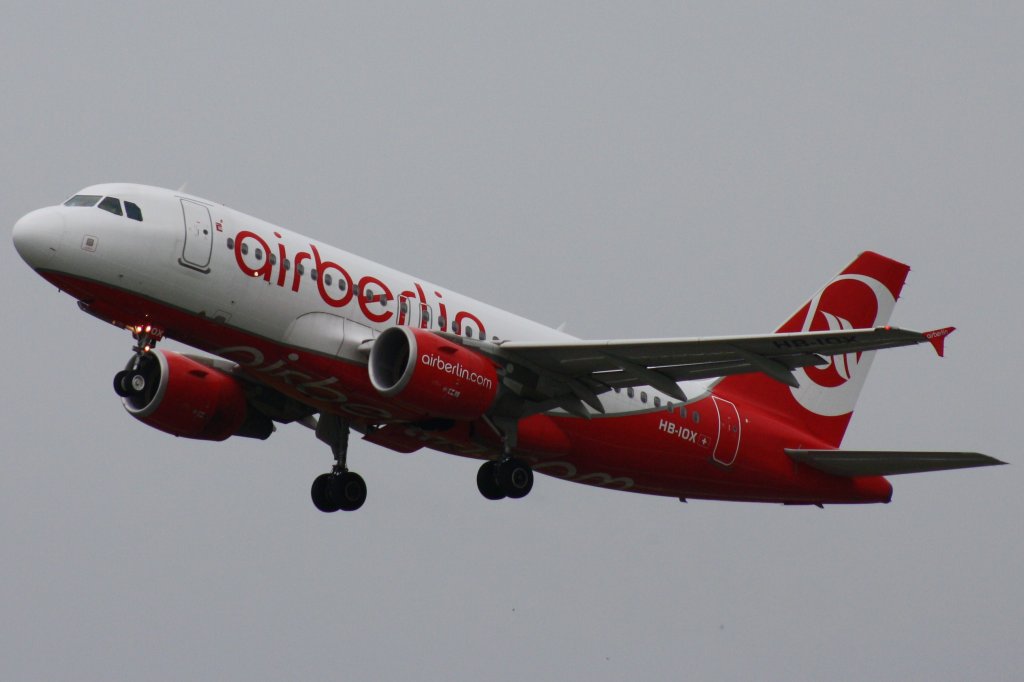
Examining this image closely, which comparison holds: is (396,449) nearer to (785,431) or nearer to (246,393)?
(246,393)

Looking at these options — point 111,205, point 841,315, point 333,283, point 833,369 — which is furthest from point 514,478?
point 841,315

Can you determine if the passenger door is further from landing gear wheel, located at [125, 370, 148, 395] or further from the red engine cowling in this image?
the red engine cowling

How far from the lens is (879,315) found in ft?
132

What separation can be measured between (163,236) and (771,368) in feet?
Answer: 38.7

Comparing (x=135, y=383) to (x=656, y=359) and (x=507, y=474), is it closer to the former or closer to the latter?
(x=507, y=474)

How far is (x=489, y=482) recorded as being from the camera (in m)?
32.4

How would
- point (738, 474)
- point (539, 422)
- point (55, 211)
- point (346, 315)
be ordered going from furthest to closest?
1. point (738, 474)
2. point (539, 422)
3. point (346, 315)
4. point (55, 211)

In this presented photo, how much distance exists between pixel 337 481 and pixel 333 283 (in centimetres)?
660

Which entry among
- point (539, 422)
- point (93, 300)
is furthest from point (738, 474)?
point (93, 300)

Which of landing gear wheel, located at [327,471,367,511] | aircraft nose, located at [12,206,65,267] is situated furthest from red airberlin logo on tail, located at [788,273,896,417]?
aircraft nose, located at [12,206,65,267]

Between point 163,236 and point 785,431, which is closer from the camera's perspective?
point 163,236

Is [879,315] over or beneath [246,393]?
over

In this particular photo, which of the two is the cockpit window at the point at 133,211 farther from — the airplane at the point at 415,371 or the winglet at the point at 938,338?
the winglet at the point at 938,338

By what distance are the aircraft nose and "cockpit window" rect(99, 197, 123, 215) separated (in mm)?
881
